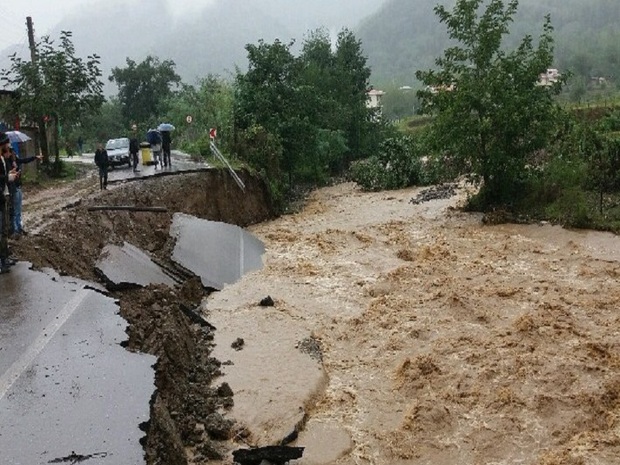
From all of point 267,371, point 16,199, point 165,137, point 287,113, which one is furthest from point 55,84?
point 267,371

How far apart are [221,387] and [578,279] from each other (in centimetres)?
983

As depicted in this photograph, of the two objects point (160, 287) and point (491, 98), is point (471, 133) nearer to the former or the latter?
point (491, 98)

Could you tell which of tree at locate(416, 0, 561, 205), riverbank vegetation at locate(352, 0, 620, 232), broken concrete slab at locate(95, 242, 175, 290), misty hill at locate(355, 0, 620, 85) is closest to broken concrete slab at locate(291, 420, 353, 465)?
broken concrete slab at locate(95, 242, 175, 290)

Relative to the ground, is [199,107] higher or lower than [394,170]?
higher

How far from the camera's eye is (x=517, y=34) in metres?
160

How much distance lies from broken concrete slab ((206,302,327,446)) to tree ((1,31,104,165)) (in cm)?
1669

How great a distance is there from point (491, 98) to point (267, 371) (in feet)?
53.3

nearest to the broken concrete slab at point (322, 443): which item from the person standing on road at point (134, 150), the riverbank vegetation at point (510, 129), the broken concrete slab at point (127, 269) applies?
the broken concrete slab at point (127, 269)

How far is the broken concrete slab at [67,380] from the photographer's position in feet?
19.0

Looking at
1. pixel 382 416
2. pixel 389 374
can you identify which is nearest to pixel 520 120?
pixel 389 374

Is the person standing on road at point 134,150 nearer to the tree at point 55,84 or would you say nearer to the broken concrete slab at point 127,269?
the tree at point 55,84

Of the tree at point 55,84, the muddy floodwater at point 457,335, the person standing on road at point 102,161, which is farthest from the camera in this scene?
the tree at point 55,84

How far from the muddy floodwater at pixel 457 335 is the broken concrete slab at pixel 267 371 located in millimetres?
179

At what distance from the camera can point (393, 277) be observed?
15758 mm
